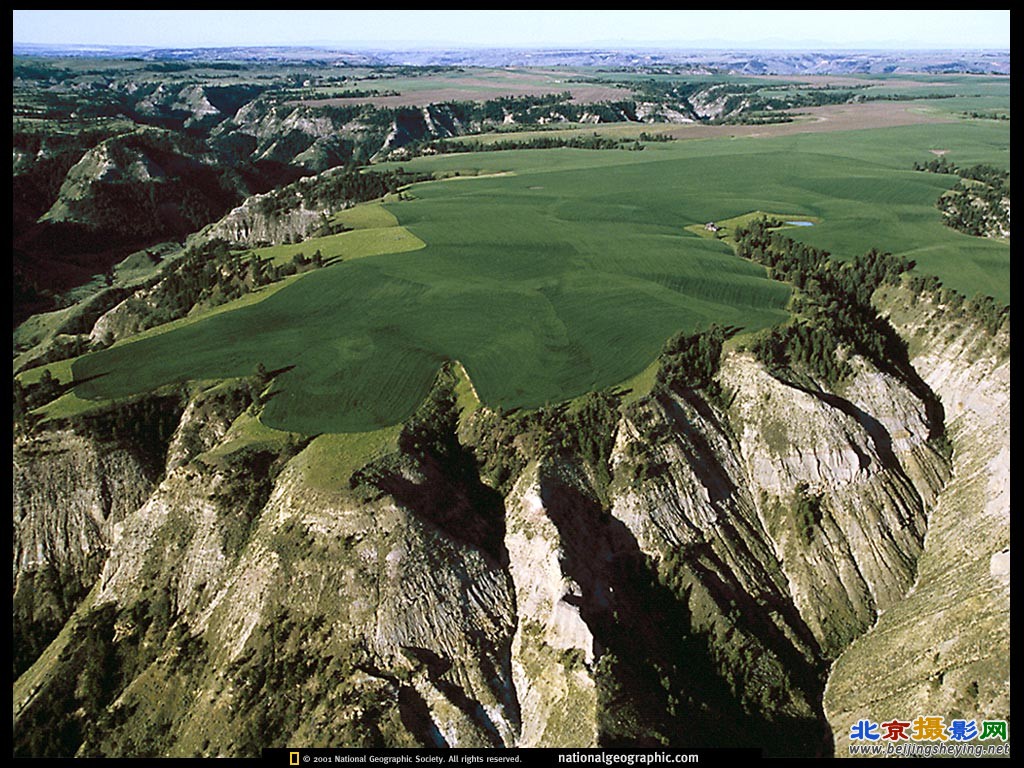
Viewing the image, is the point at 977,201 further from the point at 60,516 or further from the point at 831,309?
the point at 60,516

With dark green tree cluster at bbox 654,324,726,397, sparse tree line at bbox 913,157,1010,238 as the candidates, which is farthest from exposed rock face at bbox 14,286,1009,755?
sparse tree line at bbox 913,157,1010,238

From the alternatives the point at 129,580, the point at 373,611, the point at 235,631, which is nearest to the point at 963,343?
the point at 373,611

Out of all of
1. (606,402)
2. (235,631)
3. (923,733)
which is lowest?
(923,733)

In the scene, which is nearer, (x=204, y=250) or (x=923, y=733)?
(x=923, y=733)

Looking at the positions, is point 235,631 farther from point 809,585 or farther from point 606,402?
point 809,585

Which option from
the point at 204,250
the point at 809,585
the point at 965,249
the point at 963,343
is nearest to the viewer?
the point at 809,585

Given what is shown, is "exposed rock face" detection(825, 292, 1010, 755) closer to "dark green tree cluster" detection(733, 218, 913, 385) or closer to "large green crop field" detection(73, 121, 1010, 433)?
"dark green tree cluster" detection(733, 218, 913, 385)

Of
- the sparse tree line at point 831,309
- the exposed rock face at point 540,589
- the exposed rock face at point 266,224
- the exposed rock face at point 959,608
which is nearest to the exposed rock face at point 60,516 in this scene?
the exposed rock face at point 540,589
